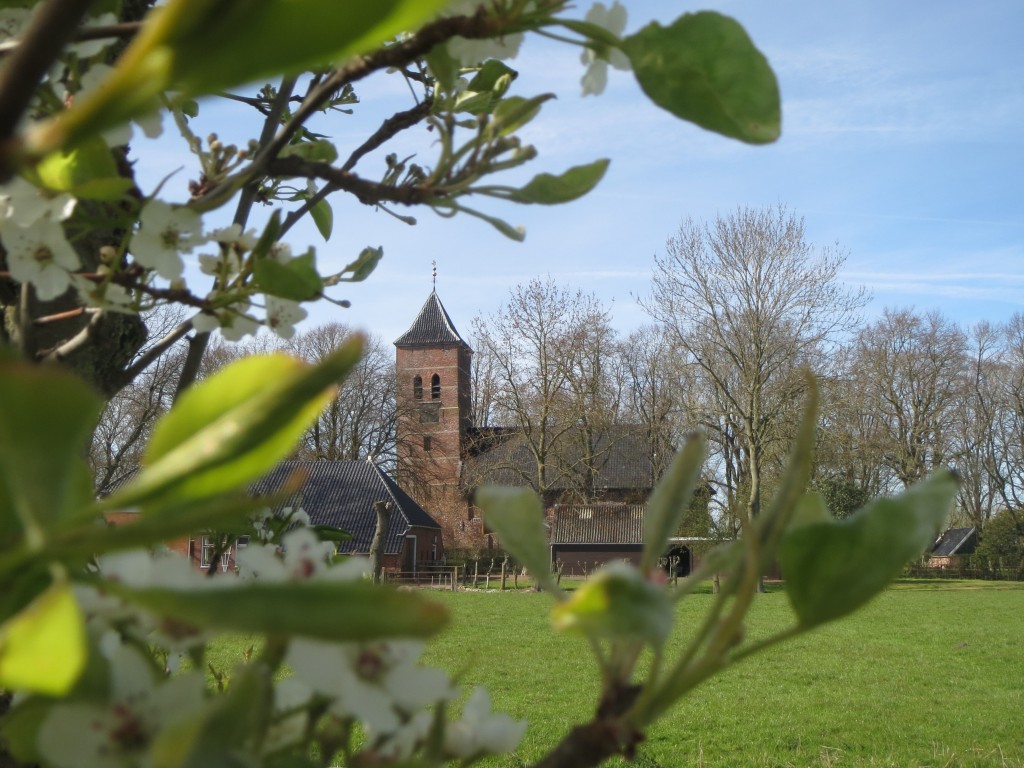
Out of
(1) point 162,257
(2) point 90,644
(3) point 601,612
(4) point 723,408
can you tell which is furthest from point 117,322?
(4) point 723,408

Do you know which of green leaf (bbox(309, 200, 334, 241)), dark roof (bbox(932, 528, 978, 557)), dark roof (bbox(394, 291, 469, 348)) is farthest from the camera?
dark roof (bbox(394, 291, 469, 348))

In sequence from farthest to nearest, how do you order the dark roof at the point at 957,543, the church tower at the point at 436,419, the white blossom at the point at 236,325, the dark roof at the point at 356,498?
the dark roof at the point at 957,543, the church tower at the point at 436,419, the dark roof at the point at 356,498, the white blossom at the point at 236,325

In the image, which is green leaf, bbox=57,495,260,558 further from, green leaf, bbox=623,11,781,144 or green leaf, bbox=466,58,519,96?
green leaf, bbox=466,58,519,96

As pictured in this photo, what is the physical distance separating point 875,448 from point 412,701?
111 ft

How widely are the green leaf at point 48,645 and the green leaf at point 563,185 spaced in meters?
0.47

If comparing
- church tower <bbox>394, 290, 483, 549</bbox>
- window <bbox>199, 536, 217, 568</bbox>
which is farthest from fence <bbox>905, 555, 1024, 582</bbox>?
window <bbox>199, 536, 217, 568</bbox>

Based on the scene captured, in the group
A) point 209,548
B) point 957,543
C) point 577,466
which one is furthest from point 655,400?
point 209,548

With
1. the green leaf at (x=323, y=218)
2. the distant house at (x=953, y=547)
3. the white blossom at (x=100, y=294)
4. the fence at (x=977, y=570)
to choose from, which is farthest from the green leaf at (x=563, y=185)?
the distant house at (x=953, y=547)

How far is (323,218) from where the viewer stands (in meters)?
1.17

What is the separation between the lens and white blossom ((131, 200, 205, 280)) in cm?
63

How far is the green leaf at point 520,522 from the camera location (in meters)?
0.46

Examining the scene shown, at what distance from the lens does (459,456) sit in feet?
131

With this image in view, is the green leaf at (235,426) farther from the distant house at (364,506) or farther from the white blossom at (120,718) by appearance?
the distant house at (364,506)

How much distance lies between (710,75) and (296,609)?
417 mm
